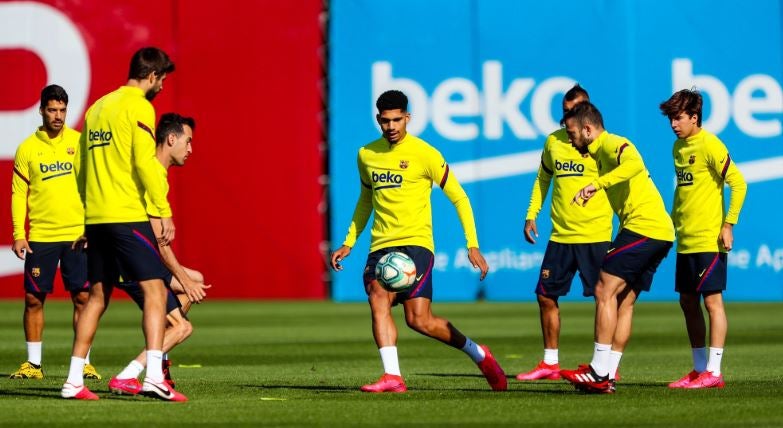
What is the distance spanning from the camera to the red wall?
24281mm

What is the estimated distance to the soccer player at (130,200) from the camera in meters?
9.50

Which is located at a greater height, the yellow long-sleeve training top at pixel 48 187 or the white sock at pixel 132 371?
the yellow long-sleeve training top at pixel 48 187

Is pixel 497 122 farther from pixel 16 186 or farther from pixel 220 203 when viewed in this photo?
pixel 16 186

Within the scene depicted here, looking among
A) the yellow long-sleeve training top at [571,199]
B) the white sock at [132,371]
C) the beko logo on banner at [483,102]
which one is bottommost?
the white sock at [132,371]

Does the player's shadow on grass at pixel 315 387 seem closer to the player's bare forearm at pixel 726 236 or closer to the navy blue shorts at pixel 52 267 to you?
the navy blue shorts at pixel 52 267

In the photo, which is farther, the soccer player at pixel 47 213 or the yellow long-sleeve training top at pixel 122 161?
the soccer player at pixel 47 213

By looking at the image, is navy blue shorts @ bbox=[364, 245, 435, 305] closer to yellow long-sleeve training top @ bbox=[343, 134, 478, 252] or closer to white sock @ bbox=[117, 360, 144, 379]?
yellow long-sleeve training top @ bbox=[343, 134, 478, 252]

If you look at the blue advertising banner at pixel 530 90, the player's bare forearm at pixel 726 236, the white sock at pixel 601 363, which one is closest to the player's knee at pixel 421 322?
the white sock at pixel 601 363

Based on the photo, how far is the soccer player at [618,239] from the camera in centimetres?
1039

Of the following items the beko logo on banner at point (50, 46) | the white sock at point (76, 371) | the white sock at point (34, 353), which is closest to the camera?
the white sock at point (76, 371)

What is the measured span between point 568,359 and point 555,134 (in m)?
2.22

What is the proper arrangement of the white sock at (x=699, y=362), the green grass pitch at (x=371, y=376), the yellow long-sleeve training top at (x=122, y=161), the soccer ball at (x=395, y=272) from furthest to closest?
the white sock at (x=699, y=362), the soccer ball at (x=395, y=272), the yellow long-sleeve training top at (x=122, y=161), the green grass pitch at (x=371, y=376)

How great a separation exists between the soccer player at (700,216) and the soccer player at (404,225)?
1.50 m

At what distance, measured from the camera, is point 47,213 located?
12.8 m
